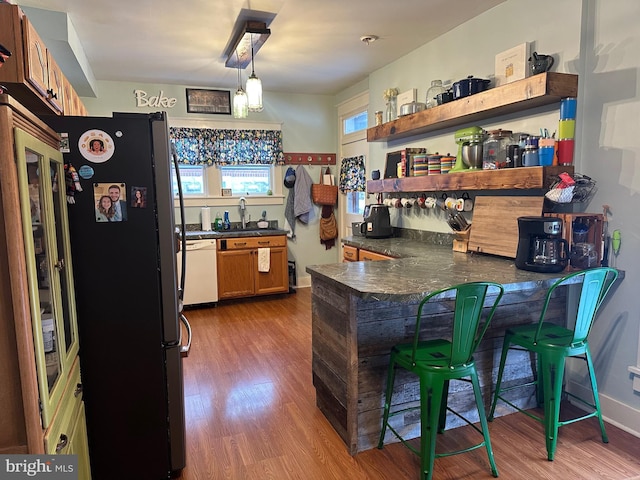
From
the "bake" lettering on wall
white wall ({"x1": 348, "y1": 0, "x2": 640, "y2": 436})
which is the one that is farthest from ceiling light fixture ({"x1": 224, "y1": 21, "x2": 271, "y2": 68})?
white wall ({"x1": 348, "y1": 0, "x2": 640, "y2": 436})

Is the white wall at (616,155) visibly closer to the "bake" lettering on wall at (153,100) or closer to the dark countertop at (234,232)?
the dark countertop at (234,232)

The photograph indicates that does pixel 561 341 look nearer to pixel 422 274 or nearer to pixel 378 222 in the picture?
pixel 422 274

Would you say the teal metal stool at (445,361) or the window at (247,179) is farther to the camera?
the window at (247,179)

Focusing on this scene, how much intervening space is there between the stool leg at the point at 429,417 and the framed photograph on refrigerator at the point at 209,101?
14.6 ft

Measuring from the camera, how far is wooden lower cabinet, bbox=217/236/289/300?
4902mm

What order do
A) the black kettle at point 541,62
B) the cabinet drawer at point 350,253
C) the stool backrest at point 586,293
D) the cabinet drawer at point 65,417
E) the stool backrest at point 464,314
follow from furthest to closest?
the cabinet drawer at point 350,253
the black kettle at point 541,62
the stool backrest at point 586,293
the stool backrest at point 464,314
the cabinet drawer at point 65,417

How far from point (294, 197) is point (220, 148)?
1.15 m

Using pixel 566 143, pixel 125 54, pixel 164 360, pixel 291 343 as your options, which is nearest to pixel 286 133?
pixel 125 54

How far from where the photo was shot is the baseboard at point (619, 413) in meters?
2.25

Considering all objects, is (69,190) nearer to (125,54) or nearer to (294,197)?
(125,54)

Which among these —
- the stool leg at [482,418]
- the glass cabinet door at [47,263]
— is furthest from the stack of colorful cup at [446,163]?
the glass cabinet door at [47,263]

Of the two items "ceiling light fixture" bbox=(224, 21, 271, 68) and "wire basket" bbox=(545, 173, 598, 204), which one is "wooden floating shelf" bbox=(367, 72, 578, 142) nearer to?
"wire basket" bbox=(545, 173, 598, 204)

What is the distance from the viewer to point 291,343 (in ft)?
12.2

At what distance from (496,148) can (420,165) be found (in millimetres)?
745
